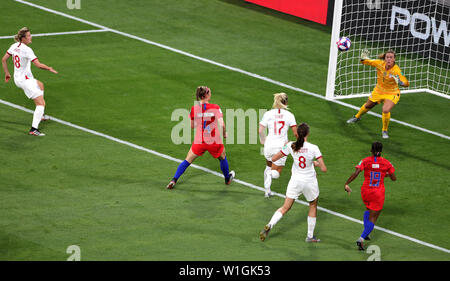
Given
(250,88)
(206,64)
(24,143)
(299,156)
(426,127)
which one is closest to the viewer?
(299,156)

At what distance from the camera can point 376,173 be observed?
12.7 meters

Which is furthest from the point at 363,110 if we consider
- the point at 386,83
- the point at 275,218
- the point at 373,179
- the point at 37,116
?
the point at 37,116

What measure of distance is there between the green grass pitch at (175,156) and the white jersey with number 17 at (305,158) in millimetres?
1110

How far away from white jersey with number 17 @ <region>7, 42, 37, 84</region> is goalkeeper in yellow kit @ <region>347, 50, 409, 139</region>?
276 inches

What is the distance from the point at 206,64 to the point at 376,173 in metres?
9.69

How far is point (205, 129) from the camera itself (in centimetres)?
1434

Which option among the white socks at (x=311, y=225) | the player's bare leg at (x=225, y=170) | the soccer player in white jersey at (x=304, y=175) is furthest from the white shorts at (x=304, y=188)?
the player's bare leg at (x=225, y=170)

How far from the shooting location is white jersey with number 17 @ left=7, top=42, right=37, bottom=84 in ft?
55.0

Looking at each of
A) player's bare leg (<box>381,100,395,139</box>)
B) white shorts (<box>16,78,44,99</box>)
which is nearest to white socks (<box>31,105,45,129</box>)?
white shorts (<box>16,78,44,99</box>)

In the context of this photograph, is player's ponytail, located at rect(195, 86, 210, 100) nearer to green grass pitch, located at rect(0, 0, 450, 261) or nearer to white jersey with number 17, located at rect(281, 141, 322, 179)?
green grass pitch, located at rect(0, 0, 450, 261)

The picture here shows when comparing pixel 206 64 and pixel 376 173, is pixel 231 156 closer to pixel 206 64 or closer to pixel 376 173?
pixel 376 173

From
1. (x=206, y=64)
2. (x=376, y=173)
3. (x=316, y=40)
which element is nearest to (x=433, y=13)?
(x=316, y=40)

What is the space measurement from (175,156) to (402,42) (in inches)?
393

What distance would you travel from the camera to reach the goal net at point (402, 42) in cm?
2160
